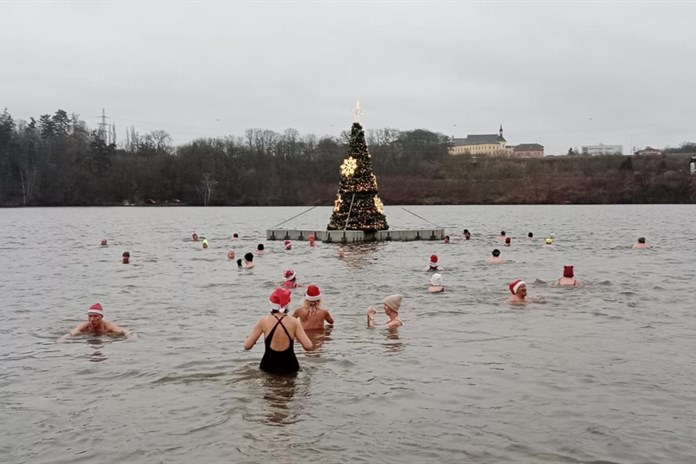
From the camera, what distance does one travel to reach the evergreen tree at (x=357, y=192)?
3441cm

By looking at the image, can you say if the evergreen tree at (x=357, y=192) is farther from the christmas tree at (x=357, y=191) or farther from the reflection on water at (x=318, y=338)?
the reflection on water at (x=318, y=338)

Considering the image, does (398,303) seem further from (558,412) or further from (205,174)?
(205,174)

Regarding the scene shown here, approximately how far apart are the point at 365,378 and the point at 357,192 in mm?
25000

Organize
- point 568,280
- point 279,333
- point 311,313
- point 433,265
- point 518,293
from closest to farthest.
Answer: point 279,333 < point 311,313 < point 518,293 < point 568,280 < point 433,265

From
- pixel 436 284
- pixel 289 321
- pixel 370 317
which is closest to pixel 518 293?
pixel 436 284

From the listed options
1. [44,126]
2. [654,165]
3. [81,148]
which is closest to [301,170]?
[81,148]

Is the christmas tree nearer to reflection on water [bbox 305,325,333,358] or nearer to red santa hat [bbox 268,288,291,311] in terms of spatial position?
reflection on water [bbox 305,325,333,358]

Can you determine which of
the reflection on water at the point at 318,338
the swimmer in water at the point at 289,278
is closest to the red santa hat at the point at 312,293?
the reflection on water at the point at 318,338

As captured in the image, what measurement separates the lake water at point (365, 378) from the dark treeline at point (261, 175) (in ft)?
312

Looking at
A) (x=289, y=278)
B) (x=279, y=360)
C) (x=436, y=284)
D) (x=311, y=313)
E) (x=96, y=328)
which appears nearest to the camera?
(x=279, y=360)

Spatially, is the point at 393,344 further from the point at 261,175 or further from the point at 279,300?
the point at 261,175

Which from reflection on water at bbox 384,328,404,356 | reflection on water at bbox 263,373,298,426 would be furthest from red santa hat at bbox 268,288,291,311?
reflection on water at bbox 384,328,404,356

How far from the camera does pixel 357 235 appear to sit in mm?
34031

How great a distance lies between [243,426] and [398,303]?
18.6 ft
